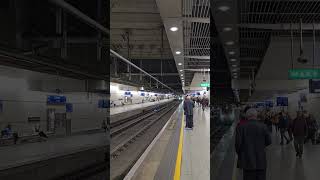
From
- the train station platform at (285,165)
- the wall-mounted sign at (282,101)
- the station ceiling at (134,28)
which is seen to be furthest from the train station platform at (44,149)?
the train station platform at (285,165)

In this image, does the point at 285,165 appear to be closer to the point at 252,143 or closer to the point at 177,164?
the point at 177,164

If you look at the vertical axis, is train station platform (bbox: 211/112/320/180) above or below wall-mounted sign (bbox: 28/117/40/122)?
below

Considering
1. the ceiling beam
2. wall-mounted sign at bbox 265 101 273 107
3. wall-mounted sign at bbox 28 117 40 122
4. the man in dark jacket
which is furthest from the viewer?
the ceiling beam

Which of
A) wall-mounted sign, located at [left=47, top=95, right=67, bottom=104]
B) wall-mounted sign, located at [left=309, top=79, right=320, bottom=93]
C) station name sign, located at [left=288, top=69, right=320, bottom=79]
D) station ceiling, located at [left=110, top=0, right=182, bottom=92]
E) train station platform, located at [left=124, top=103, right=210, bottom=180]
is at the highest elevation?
station ceiling, located at [left=110, top=0, right=182, bottom=92]

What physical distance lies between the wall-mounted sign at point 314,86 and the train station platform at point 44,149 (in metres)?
5.57

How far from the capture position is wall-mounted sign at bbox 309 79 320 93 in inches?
277

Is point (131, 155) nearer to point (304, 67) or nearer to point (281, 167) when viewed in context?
point (281, 167)

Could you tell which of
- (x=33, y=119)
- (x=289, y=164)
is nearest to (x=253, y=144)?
(x=33, y=119)

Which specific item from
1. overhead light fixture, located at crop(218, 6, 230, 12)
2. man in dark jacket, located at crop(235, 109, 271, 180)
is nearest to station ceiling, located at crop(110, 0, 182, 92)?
overhead light fixture, located at crop(218, 6, 230, 12)

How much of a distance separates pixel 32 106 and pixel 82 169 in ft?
2.17

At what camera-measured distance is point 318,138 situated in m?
8.07

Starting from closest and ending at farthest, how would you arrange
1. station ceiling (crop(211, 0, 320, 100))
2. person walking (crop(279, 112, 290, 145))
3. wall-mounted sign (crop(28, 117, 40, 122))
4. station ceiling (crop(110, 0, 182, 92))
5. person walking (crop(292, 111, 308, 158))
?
wall-mounted sign (crop(28, 117, 40, 122)) → person walking (crop(292, 111, 308, 158)) → person walking (crop(279, 112, 290, 145)) → station ceiling (crop(211, 0, 320, 100)) → station ceiling (crop(110, 0, 182, 92))

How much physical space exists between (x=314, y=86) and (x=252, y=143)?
9.46 ft

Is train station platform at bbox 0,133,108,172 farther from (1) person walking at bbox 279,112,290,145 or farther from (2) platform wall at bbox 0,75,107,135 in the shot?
(1) person walking at bbox 279,112,290,145
